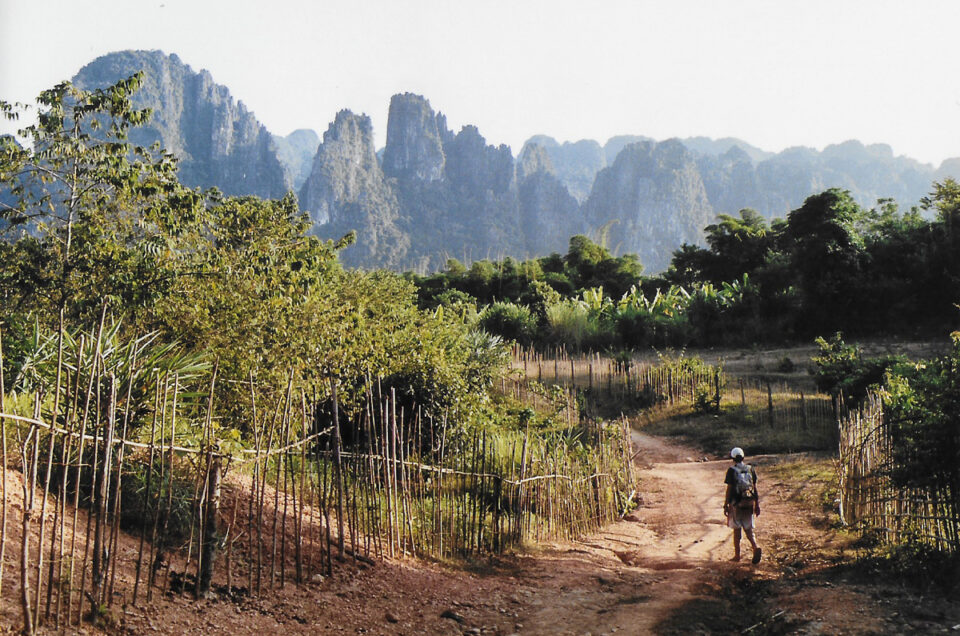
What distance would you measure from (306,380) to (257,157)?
12023cm

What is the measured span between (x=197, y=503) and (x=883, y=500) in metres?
5.77

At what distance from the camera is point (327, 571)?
4.96 meters

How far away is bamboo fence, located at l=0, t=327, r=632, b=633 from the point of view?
3539 mm

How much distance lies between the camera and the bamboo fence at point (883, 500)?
17.2ft

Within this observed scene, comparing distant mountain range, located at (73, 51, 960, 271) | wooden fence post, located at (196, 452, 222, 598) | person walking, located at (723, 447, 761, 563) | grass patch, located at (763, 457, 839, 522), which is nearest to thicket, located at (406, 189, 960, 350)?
grass patch, located at (763, 457, 839, 522)

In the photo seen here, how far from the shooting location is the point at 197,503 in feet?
14.7

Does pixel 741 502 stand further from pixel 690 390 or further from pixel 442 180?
pixel 442 180

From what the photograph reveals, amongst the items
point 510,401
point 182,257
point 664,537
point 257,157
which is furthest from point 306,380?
point 257,157

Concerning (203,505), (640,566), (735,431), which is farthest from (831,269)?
(203,505)

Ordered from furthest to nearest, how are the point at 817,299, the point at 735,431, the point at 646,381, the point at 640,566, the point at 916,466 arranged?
the point at 817,299 → the point at 646,381 → the point at 735,431 → the point at 640,566 → the point at 916,466

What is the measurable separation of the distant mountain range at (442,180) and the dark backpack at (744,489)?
88.1 metres

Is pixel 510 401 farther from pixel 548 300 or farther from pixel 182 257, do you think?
pixel 548 300

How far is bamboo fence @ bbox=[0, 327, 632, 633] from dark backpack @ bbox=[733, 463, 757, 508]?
175 cm

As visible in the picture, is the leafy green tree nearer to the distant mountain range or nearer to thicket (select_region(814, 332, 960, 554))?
thicket (select_region(814, 332, 960, 554))
